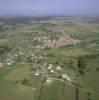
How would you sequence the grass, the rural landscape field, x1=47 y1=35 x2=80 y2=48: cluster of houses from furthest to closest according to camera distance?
x1=47 y1=35 x2=80 y2=48: cluster of houses, the rural landscape field, the grass

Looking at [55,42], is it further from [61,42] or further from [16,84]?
[16,84]

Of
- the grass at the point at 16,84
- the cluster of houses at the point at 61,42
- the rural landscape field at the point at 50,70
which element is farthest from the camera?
the cluster of houses at the point at 61,42

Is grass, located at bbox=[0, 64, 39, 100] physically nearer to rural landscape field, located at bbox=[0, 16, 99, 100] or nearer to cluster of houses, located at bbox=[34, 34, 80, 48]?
rural landscape field, located at bbox=[0, 16, 99, 100]

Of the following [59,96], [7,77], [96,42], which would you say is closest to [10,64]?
[7,77]

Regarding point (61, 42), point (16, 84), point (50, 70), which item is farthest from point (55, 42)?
point (16, 84)

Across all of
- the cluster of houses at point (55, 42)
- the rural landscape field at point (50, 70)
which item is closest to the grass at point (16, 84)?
the rural landscape field at point (50, 70)

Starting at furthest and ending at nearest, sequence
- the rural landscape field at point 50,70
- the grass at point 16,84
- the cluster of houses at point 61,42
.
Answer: the cluster of houses at point 61,42 → the rural landscape field at point 50,70 → the grass at point 16,84

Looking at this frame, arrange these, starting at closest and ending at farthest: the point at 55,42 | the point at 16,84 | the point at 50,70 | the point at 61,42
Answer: the point at 16,84 < the point at 50,70 < the point at 61,42 < the point at 55,42

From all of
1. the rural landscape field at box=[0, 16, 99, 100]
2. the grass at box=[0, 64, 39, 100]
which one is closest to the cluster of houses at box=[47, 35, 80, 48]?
the rural landscape field at box=[0, 16, 99, 100]

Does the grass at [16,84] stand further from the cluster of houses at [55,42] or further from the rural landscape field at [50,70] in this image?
the cluster of houses at [55,42]

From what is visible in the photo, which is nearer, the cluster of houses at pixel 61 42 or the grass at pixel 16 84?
the grass at pixel 16 84

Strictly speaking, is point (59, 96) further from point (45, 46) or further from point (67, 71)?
point (45, 46)
